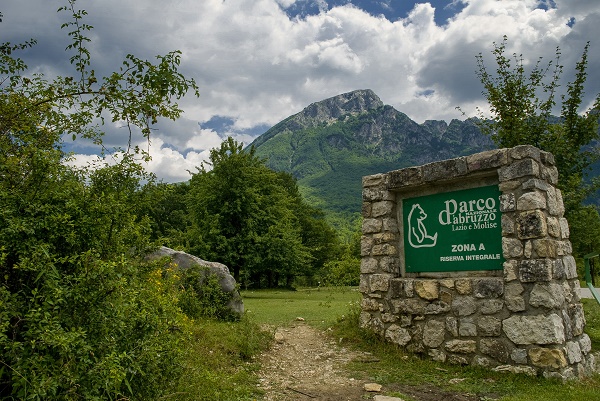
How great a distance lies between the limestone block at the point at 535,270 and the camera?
19.3ft

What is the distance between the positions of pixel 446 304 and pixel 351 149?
16417 cm

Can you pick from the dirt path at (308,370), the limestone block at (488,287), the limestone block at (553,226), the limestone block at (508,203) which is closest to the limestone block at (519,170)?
the limestone block at (508,203)

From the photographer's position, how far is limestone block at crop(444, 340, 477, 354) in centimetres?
648

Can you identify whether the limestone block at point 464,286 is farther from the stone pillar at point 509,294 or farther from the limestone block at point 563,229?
the limestone block at point 563,229

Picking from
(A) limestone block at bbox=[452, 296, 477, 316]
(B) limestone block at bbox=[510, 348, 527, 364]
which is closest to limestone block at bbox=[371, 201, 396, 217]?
(A) limestone block at bbox=[452, 296, 477, 316]

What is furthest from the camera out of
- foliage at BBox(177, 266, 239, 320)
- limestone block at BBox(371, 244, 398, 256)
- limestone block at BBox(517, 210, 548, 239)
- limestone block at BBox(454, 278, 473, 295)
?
foliage at BBox(177, 266, 239, 320)

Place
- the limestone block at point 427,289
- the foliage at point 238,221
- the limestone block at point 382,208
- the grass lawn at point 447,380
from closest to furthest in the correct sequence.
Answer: the grass lawn at point 447,380 → the limestone block at point 427,289 → the limestone block at point 382,208 → the foliage at point 238,221

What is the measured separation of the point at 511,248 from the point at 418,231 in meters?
1.66

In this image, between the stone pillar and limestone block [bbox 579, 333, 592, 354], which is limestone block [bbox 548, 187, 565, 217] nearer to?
the stone pillar

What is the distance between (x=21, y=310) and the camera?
316 cm

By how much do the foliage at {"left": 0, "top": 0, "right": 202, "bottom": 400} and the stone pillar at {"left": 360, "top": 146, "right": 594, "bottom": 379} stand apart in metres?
4.33

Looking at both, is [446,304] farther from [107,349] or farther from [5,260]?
[5,260]

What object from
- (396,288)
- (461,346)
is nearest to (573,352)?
(461,346)

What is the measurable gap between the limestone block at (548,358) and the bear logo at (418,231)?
2199mm
